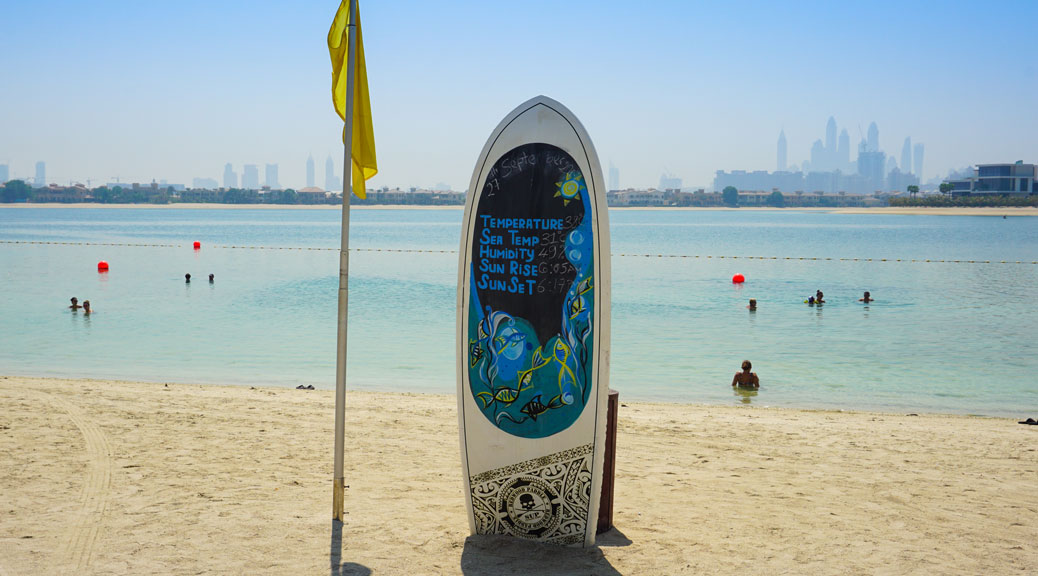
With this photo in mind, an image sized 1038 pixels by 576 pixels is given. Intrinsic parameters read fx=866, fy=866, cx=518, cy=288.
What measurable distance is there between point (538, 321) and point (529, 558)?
145cm

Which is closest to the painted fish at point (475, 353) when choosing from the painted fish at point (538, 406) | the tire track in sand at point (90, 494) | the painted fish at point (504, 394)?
the painted fish at point (504, 394)

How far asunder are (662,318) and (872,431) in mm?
15659

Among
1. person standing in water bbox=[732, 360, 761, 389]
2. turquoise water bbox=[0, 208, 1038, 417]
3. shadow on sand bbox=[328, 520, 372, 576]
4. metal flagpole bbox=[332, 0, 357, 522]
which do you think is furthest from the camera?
turquoise water bbox=[0, 208, 1038, 417]

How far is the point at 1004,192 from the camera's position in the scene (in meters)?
154

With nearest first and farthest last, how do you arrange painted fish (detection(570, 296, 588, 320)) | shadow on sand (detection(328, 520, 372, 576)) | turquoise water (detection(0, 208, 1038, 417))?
shadow on sand (detection(328, 520, 372, 576)) → painted fish (detection(570, 296, 588, 320)) → turquoise water (detection(0, 208, 1038, 417))

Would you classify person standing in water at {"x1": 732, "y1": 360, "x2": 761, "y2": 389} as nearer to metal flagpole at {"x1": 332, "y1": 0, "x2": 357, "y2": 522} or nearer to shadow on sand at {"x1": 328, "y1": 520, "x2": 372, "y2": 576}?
metal flagpole at {"x1": 332, "y1": 0, "x2": 357, "y2": 522}

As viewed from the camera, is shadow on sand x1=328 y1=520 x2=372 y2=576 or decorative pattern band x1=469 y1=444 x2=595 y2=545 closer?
shadow on sand x1=328 y1=520 x2=372 y2=576

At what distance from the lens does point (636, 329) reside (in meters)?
22.8

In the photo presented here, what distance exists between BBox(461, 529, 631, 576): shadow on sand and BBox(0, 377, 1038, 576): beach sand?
0.02 metres

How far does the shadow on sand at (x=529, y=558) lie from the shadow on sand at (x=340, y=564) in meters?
0.59

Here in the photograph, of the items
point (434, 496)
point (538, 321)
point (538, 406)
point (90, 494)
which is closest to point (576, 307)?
point (538, 321)

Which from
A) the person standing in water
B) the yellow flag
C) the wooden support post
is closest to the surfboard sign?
the wooden support post

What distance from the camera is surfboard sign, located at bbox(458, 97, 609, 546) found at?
535cm

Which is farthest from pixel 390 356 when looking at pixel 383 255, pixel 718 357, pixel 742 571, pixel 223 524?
pixel 383 255
